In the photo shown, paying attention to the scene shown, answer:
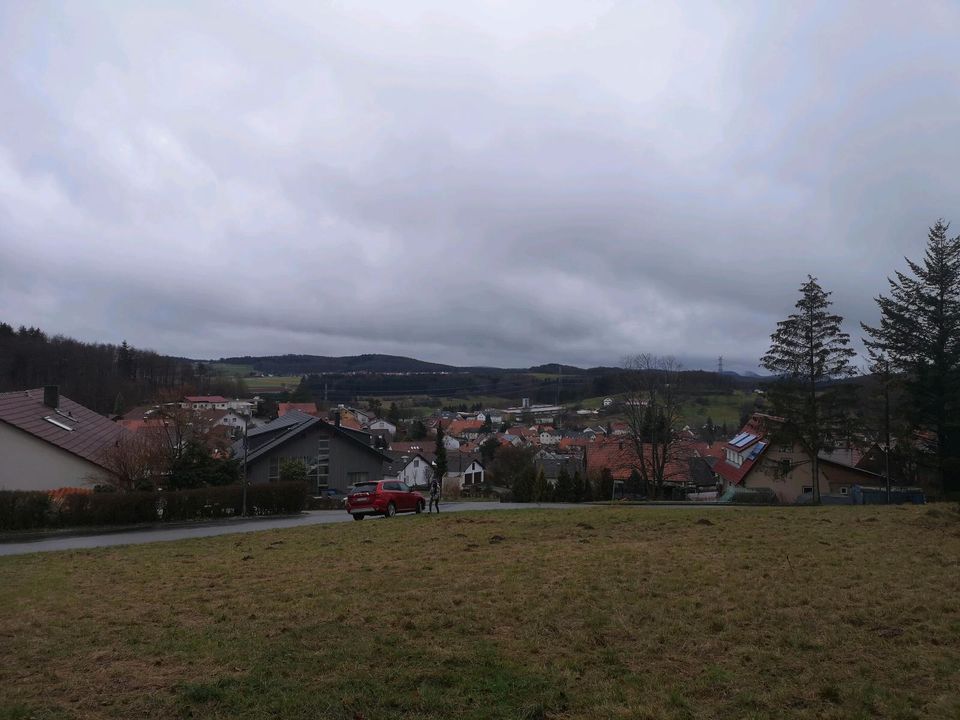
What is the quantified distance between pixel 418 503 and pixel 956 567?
834 inches

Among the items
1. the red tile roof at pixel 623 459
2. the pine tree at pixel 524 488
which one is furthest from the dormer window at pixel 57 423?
the red tile roof at pixel 623 459

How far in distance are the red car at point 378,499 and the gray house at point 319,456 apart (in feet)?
91.1

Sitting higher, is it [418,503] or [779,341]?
[779,341]

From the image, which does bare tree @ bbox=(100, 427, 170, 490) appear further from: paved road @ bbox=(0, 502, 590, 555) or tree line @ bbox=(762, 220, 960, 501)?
tree line @ bbox=(762, 220, 960, 501)

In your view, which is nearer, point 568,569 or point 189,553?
point 568,569

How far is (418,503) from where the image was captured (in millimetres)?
29500

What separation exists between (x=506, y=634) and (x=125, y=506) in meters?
25.7

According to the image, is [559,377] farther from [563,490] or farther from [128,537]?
[128,537]

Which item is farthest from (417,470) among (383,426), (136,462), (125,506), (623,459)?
(125,506)

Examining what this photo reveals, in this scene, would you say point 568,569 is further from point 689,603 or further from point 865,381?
point 865,381

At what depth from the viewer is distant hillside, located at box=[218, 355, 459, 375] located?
142m

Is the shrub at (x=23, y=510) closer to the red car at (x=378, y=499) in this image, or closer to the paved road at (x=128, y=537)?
the paved road at (x=128, y=537)

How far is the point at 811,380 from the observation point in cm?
4406

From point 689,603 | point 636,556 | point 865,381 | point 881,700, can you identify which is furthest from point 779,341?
point 881,700
